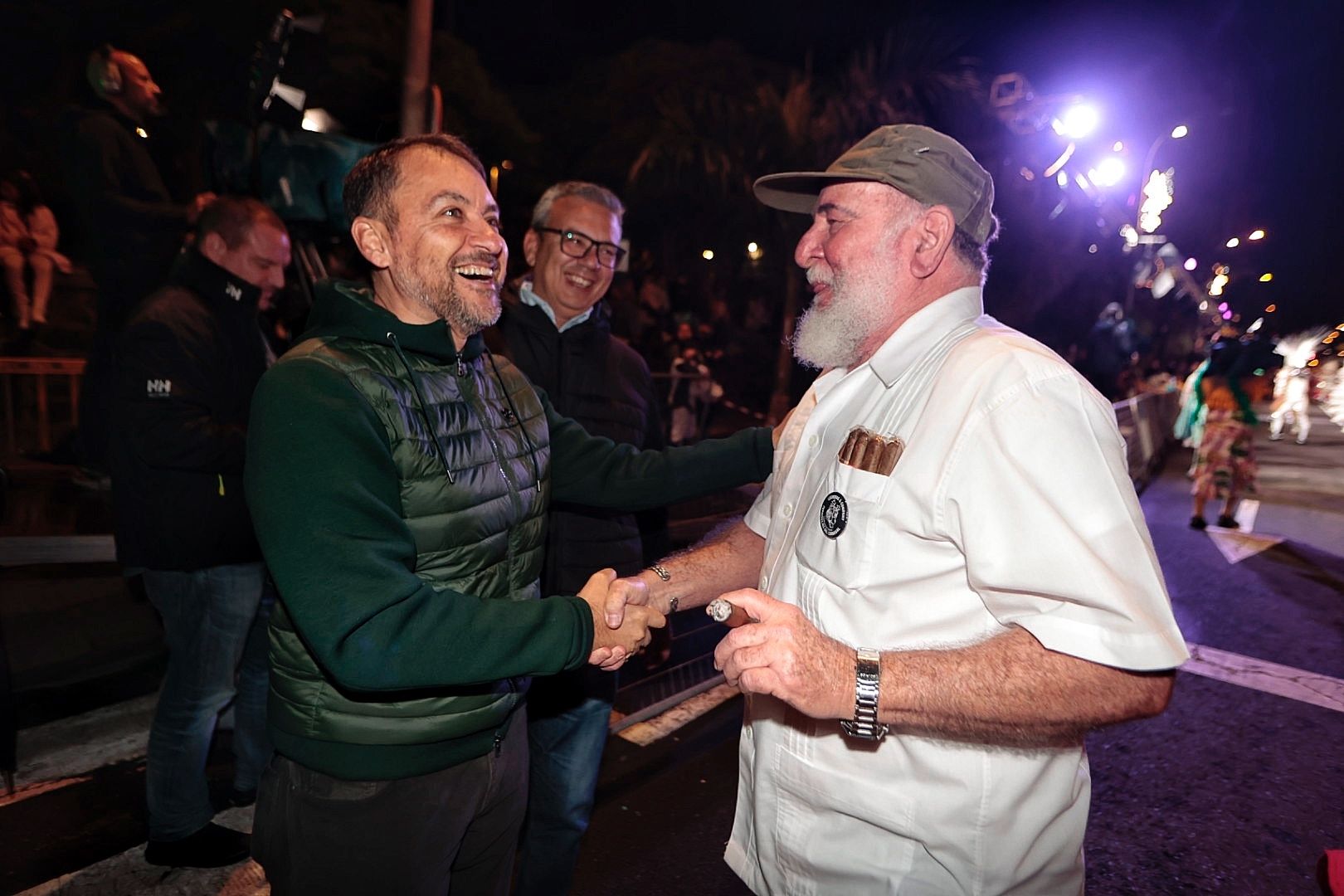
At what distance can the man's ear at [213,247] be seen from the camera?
333cm

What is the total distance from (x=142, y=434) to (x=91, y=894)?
1732mm

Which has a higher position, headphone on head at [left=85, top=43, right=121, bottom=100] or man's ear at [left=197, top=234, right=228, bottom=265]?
headphone on head at [left=85, top=43, right=121, bottom=100]

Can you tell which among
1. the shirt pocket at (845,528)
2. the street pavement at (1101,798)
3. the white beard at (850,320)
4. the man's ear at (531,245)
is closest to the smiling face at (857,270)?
the white beard at (850,320)

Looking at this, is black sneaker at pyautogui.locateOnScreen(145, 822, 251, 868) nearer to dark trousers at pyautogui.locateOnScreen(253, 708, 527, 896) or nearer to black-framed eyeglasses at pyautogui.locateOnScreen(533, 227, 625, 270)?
dark trousers at pyautogui.locateOnScreen(253, 708, 527, 896)

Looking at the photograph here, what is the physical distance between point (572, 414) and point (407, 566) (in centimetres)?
142

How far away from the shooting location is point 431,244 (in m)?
2.10

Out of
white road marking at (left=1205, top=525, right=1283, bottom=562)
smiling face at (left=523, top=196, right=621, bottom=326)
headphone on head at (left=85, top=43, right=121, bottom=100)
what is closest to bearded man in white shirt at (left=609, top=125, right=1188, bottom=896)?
smiling face at (left=523, top=196, right=621, bottom=326)

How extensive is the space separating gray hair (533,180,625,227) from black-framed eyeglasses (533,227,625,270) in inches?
2.9

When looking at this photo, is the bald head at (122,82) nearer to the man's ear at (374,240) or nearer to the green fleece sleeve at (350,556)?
the man's ear at (374,240)

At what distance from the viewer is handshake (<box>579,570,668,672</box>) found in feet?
6.86

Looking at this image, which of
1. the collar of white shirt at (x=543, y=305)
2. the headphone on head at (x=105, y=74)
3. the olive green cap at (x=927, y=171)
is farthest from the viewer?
the headphone on head at (x=105, y=74)

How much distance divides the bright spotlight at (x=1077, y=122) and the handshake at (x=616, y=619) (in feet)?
50.2

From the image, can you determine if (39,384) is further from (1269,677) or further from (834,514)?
(1269,677)

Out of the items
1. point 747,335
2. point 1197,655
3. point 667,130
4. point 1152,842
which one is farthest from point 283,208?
point 747,335
